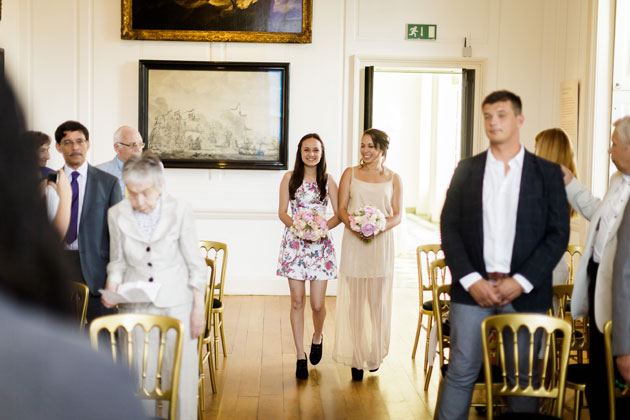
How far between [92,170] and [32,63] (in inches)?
212

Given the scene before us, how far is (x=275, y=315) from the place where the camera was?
8758mm

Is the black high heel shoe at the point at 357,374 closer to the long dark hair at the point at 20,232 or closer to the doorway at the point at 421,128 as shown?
the long dark hair at the point at 20,232

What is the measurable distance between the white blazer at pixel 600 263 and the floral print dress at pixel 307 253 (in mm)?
2122

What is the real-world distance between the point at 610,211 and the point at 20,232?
172 inches

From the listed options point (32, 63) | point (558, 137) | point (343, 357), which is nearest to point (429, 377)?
point (343, 357)

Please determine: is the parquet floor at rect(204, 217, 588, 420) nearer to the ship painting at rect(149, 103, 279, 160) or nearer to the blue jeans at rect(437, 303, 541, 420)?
the blue jeans at rect(437, 303, 541, 420)

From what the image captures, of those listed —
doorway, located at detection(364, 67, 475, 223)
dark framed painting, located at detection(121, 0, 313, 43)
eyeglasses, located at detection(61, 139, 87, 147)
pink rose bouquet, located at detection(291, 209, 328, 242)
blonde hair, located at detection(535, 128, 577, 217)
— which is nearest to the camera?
eyeglasses, located at detection(61, 139, 87, 147)

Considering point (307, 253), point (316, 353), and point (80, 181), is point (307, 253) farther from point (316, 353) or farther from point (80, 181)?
point (80, 181)

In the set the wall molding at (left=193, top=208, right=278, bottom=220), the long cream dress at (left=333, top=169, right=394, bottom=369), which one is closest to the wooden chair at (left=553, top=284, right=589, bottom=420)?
the long cream dress at (left=333, top=169, right=394, bottom=369)

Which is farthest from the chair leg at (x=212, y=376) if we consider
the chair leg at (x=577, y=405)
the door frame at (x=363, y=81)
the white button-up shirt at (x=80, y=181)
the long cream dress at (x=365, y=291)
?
the door frame at (x=363, y=81)

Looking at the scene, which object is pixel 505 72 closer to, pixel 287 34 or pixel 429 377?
pixel 287 34

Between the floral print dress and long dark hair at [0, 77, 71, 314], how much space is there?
5.63 meters

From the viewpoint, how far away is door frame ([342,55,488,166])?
987cm

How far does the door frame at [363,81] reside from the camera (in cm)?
987
